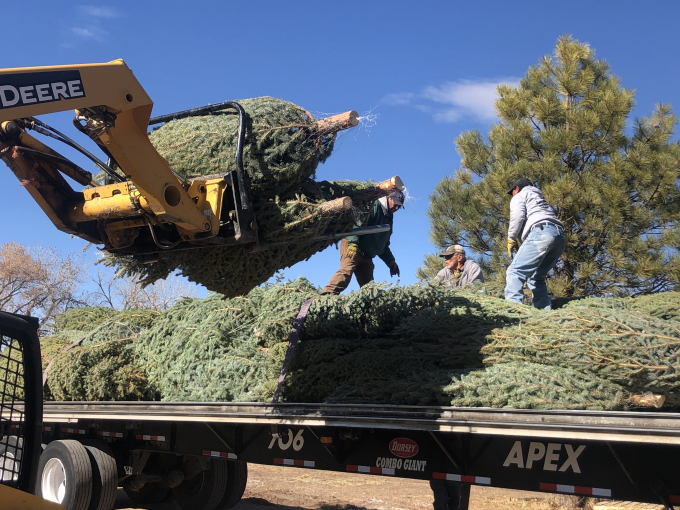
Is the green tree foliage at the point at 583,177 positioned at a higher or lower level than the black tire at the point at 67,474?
higher

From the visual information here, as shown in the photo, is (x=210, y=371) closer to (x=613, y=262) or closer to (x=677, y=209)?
(x=613, y=262)

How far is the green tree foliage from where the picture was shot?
920cm

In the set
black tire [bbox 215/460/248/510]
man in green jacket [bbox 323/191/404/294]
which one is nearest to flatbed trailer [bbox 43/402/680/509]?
black tire [bbox 215/460/248/510]

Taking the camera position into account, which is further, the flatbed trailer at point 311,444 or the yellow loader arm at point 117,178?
the yellow loader arm at point 117,178

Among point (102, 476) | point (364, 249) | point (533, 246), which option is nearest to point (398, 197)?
point (364, 249)

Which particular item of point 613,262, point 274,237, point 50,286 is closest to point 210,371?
point 274,237

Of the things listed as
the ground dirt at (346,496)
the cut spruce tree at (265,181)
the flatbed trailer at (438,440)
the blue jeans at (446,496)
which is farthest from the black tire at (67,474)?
the blue jeans at (446,496)

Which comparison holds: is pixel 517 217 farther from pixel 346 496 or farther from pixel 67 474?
pixel 346 496

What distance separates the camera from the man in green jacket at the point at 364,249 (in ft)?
20.4

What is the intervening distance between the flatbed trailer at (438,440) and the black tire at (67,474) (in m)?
0.30

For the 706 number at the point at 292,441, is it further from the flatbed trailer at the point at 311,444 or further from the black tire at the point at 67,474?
the black tire at the point at 67,474

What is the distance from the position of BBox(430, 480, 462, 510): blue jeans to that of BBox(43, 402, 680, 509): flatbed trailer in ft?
3.62

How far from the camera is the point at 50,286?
25234 mm

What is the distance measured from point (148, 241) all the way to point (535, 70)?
8055 millimetres
